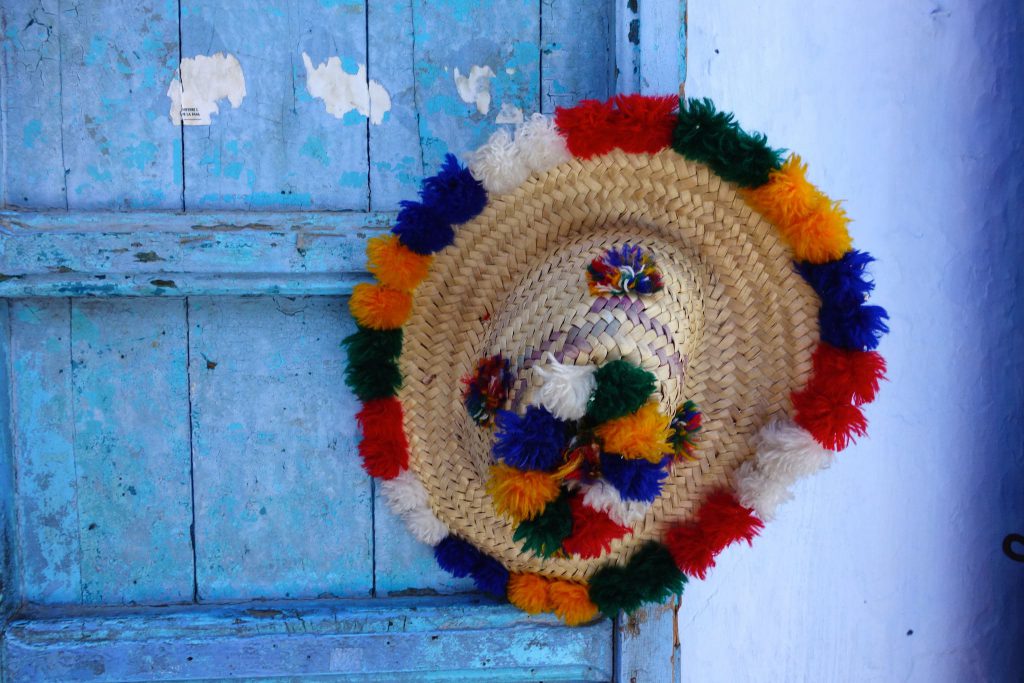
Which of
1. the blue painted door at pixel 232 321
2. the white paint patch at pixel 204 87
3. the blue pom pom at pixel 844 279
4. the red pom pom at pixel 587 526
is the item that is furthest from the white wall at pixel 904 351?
the white paint patch at pixel 204 87

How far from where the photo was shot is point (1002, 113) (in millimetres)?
992

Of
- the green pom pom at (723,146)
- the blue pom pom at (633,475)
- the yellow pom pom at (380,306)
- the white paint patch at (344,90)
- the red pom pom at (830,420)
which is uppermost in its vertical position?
the white paint patch at (344,90)

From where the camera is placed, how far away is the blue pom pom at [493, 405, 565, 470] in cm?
61

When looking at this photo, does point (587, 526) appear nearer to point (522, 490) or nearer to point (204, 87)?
point (522, 490)

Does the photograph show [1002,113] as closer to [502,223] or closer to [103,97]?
[502,223]

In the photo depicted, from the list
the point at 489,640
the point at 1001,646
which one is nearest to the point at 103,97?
the point at 489,640

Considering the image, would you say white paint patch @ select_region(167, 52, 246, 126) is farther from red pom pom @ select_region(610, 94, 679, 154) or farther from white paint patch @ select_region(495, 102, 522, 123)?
red pom pom @ select_region(610, 94, 679, 154)

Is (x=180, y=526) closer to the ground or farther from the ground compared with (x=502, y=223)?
closer to the ground

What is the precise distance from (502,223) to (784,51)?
52 cm

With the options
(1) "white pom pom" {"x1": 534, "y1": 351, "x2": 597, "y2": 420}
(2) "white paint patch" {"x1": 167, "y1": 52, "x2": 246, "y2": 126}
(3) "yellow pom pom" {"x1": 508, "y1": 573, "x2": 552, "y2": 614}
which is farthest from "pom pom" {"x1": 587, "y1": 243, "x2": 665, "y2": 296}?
(2) "white paint patch" {"x1": 167, "y1": 52, "x2": 246, "y2": 126}

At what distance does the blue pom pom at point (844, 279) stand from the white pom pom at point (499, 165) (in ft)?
1.19

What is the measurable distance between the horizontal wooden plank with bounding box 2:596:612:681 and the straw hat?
89mm

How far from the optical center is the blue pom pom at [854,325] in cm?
74

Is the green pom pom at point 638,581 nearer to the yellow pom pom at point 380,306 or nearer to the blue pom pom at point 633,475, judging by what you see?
the blue pom pom at point 633,475
